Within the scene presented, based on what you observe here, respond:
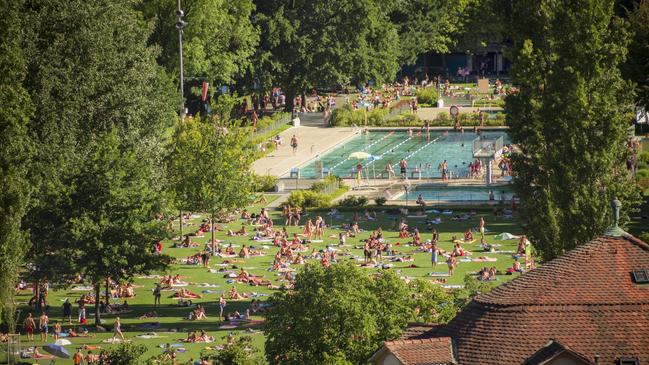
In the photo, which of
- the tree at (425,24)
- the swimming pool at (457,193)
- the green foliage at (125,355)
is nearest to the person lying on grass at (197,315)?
the green foliage at (125,355)

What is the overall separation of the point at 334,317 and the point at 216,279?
2817 cm

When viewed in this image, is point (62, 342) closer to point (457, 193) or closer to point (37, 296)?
point (37, 296)

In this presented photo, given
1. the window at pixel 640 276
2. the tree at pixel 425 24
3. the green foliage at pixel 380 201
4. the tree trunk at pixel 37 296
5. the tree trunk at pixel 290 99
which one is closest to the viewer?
the window at pixel 640 276

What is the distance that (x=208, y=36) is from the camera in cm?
12156

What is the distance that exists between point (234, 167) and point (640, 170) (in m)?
24.0

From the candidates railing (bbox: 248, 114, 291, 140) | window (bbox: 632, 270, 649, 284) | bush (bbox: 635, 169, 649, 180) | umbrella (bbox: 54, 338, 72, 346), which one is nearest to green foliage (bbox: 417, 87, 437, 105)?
→ railing (bbox: 248, 114, 291, 140)

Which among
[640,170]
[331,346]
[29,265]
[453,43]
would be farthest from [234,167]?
[453,43]

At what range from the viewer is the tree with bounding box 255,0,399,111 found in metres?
131

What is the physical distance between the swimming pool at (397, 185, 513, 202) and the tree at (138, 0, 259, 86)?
1832 centimetres

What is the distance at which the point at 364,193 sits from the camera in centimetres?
10556

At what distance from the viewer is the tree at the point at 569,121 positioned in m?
63.7

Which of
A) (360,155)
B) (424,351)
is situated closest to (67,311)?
(424,351)

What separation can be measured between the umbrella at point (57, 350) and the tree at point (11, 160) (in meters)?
1.52

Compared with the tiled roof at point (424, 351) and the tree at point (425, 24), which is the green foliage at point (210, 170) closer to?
the tiled roof at point (424, 351)
